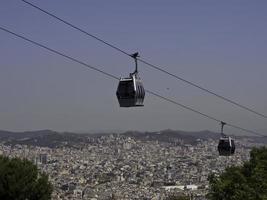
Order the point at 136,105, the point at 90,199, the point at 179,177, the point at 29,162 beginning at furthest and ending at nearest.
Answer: the point at 179,177
the point at 90,199
the point at 29,162
the point at 136,105

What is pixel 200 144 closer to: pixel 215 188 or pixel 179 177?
pixel 179 177

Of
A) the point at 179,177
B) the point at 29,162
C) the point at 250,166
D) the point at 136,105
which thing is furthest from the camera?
the point at 179,177

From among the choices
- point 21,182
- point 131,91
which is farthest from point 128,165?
point 131,91

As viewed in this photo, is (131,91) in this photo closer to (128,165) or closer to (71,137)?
(128,165)

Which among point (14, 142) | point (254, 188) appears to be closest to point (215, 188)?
point (254, 188)

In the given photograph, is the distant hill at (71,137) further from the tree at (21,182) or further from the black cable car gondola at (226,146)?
the black cable car gondola at (226,146)
